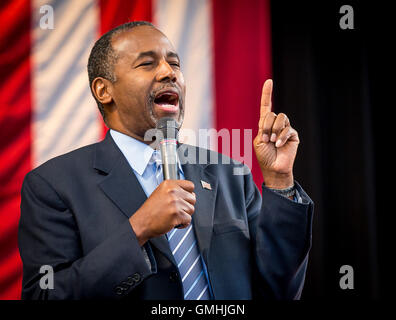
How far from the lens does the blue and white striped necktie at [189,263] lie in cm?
136

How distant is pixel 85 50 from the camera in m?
2.21

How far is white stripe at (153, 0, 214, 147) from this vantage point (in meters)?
2.25

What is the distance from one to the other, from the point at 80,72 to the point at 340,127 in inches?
56.4

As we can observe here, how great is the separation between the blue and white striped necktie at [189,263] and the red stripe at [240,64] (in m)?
1.00

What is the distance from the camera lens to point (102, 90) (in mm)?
1699

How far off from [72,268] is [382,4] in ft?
6.90

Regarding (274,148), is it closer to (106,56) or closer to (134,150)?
(134,150)

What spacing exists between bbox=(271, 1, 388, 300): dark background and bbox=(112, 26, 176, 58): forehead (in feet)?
3.05

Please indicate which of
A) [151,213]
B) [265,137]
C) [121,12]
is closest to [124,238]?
[151,213]

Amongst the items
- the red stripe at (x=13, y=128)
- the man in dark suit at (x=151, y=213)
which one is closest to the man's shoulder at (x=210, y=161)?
the man in dark suit at (x=151, y=213)
